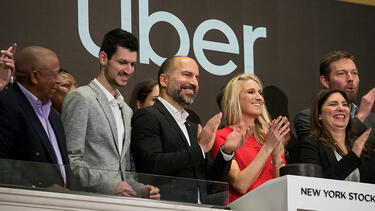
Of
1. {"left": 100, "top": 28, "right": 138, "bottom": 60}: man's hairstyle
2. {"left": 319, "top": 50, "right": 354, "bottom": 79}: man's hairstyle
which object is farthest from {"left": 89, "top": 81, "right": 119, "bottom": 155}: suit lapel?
{"left": 319, "top": 50, "right": 354, "bottom": 79}: man's hairstyle

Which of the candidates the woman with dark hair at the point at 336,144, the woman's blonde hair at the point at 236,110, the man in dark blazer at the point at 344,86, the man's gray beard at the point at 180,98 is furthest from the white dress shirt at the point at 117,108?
the man in dark blazer at the point at 344,86

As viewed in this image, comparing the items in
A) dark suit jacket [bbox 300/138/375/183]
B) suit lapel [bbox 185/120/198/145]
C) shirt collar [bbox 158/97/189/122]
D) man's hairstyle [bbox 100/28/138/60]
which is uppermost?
man's hairstyle [bbox 100/28/138/60]

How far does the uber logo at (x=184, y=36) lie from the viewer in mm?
5180

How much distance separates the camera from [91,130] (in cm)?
369

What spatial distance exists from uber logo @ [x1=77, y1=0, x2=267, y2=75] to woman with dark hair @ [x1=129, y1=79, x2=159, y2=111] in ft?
1.41

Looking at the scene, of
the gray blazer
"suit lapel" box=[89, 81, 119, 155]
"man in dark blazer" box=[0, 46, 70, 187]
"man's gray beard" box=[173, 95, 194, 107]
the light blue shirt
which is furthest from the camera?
"man's gray beard" box=[173, 95, 194, 107]

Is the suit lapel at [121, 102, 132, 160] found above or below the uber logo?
below

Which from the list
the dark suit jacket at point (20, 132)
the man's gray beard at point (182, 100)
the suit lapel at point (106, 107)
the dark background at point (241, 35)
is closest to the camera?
the dark suit jacket at point (20, 132)

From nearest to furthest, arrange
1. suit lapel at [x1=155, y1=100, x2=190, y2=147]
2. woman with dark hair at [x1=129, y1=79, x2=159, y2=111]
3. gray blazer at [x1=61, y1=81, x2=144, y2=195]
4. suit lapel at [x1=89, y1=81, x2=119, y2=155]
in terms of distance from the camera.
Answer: gray blazer at [x1=61, y1=81, x2=144, y2=195], suit lapel at [x1=89, y1=81, x2=119, y2=155], suit lapel at [x1=155, y1=100, x2=190, y2=147], woman with dark hair at [x1=129, y1=79, x2=159, y2=111]

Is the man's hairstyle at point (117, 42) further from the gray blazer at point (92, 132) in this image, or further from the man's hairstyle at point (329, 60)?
the man's hairstyle at point (329, 60)

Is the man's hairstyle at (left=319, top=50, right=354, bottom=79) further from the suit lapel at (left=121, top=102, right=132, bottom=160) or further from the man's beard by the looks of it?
the suit lapel at (left=121, top=102, right=132, bottom=160)

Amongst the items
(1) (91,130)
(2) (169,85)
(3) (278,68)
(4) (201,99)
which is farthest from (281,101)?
(1) (91,130)

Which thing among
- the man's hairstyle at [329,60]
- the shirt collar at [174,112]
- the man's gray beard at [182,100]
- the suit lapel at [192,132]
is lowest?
the suit lapel at [192,132]

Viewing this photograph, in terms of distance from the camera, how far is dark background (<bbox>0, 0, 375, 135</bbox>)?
5.00m
